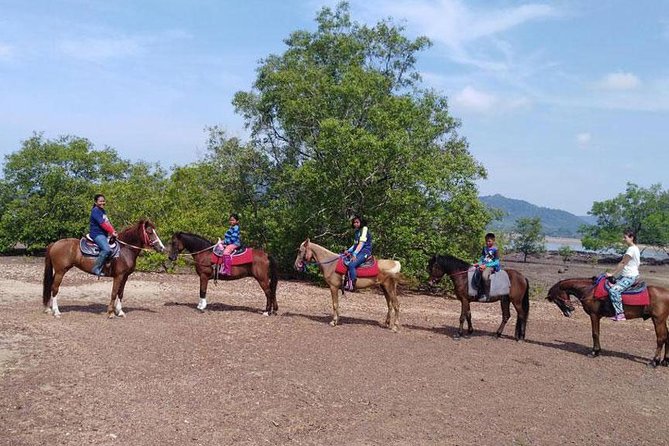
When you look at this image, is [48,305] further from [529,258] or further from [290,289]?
[529,258]

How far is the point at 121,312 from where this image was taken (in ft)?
37.7

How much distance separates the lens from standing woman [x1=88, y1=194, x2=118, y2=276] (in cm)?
1105

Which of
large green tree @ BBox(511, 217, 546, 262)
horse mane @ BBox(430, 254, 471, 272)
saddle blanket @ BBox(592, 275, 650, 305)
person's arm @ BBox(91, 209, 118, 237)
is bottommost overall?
saddle blanket @ BBox(592, 275, 650, 305)

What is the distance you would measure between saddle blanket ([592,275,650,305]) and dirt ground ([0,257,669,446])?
1.29m

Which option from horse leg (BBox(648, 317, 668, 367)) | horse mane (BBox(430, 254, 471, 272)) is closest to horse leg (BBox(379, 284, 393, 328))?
horse mane (BBox(430, 254, 471, 272))

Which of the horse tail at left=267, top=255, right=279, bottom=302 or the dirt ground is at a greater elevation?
the horse tail at left=267, top=255, right=279, bottom=302

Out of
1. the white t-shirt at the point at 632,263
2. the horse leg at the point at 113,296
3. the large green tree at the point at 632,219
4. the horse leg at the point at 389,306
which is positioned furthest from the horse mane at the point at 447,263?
the large green tree at the point at 632,219

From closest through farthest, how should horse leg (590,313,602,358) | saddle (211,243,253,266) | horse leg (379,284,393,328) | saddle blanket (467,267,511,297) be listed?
horse leg (590,313,602,358)
saddle blanket (467,267,511,297)
horse leg (379,284,393,328)
saddle (211,243,253,266)

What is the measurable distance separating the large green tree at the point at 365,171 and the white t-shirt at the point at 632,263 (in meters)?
9.00

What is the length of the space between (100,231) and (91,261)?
2.28 feet

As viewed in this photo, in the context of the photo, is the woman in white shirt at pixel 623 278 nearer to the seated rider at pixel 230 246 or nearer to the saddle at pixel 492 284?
A: the saddle at pixel 492 284

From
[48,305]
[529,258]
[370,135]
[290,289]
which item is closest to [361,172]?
[370,135]

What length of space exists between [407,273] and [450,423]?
12.7 m

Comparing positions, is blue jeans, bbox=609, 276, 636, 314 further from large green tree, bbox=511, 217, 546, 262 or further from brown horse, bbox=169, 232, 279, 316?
large green tree, bbox=511, 217, 546, 262
